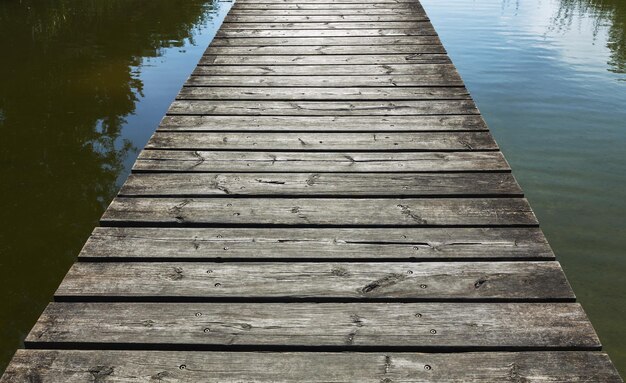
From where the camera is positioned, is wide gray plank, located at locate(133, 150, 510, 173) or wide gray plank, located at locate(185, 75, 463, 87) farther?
wide gray plank, located at locate(185, 75, 463, 87)

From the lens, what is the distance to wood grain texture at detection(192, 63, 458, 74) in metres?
3.71

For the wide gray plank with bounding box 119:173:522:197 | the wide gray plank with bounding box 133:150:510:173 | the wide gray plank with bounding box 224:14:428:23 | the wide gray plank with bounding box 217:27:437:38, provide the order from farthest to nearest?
the wide gray plank with bounding box 224:14:428:23 → the wide gray plank with bounding box 217:27:437:38 → the wide gray plank with bounding box 133:150:510:173 → the wide gray plank with bounding box 119:173:522:197

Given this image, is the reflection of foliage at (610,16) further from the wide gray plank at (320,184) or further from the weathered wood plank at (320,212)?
the weathered wood plank at (320,212)

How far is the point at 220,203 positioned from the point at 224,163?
36 centimetres

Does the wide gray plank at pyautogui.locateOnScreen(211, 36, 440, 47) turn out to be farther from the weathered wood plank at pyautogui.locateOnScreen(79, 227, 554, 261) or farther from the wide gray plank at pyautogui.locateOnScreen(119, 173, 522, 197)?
the weathered wood plank at pyautogui.locateOnScreen(79, 227, 554, 261)

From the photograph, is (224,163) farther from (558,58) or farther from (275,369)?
(558,58)

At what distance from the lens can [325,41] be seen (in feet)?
14.7

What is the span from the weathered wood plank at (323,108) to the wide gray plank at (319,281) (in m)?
1.36

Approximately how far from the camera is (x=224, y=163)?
2.56 m

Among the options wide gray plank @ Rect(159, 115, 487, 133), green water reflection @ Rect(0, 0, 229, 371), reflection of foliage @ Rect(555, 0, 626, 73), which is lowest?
reflection of foliage @ Rect(555, 0, 626, 73)

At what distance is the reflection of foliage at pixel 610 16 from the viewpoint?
268 inches

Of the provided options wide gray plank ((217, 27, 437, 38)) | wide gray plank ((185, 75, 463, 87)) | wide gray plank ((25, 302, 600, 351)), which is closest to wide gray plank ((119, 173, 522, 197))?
wide gray plank ((25, 302, 600, 351))

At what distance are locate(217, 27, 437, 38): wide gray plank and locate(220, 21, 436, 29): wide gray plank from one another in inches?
2.8

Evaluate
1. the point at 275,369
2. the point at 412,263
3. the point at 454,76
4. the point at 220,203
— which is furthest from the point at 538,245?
the point at 454,76
